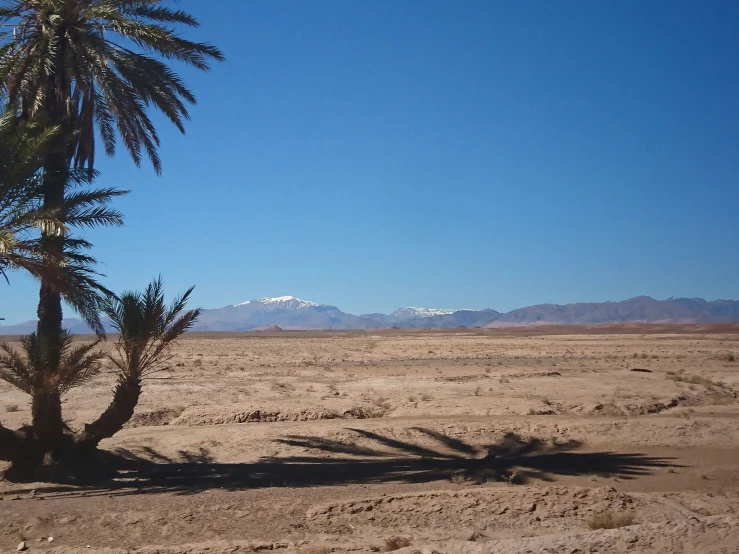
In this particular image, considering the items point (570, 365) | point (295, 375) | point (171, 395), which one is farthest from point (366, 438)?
point (570, 365)

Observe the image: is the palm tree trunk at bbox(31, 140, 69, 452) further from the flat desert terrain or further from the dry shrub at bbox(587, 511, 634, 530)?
the dry shrub at bbox(587, 511, 634, 530)

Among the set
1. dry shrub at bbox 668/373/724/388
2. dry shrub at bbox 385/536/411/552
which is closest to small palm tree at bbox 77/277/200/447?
dry shrub at bbox 385/536/411/552

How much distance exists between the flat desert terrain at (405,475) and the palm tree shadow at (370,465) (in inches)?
2.5

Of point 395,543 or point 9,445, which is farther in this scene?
point 9,445

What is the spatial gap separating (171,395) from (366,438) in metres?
10.9

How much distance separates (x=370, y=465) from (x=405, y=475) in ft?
4.02

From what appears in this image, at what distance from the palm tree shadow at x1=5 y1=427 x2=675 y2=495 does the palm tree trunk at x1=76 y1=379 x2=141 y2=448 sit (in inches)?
23.5

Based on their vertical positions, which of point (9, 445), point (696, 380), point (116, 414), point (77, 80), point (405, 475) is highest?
point (77, 80)

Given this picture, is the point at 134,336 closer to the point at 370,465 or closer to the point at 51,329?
the point at 51,329

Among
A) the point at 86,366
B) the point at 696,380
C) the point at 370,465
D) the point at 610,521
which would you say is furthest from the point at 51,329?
the point at 696,380

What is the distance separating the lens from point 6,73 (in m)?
12.8

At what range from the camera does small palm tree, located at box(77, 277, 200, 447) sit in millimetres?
12797

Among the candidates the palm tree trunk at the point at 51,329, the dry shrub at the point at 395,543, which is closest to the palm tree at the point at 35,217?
the palm tree trunk at the point at 51,329

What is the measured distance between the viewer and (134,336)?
12.8 meters
